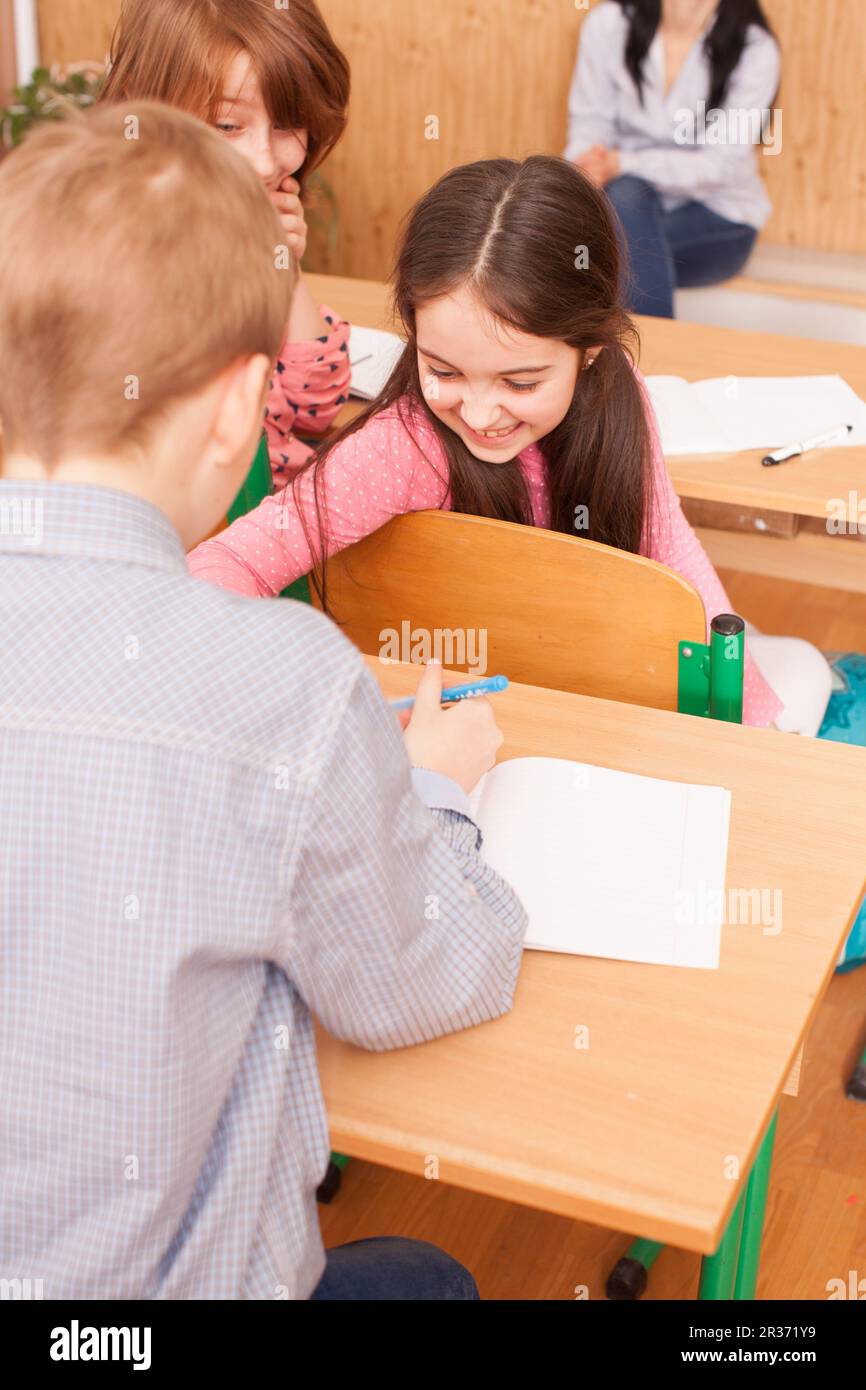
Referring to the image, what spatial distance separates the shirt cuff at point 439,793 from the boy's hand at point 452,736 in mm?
77

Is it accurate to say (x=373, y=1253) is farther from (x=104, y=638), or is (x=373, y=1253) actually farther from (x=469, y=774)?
(x=104, y=638)

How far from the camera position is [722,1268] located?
1150mm

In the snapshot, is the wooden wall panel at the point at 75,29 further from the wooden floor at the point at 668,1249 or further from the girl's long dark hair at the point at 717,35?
the wooden floor at the point at 668,1249

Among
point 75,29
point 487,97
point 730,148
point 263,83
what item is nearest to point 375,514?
point 263,83

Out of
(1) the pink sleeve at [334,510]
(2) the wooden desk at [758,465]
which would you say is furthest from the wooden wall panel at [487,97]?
(1) the pink sleeve at [334,510]

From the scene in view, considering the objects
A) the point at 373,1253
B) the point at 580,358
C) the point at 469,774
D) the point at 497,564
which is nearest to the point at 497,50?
the point at 580,358

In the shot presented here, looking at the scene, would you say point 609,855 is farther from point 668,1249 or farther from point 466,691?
point 668,1249

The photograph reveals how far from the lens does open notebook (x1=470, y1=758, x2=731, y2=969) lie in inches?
40.1

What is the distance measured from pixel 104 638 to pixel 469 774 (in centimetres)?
46

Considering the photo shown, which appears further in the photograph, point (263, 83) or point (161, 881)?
point (263, 83)

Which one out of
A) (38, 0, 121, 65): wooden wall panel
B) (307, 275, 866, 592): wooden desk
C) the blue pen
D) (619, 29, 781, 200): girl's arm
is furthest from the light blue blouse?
the blue pen

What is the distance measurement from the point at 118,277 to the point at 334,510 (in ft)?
2.64

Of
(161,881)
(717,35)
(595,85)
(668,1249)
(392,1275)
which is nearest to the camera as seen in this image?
(161,881)

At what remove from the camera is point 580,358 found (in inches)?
61.9
